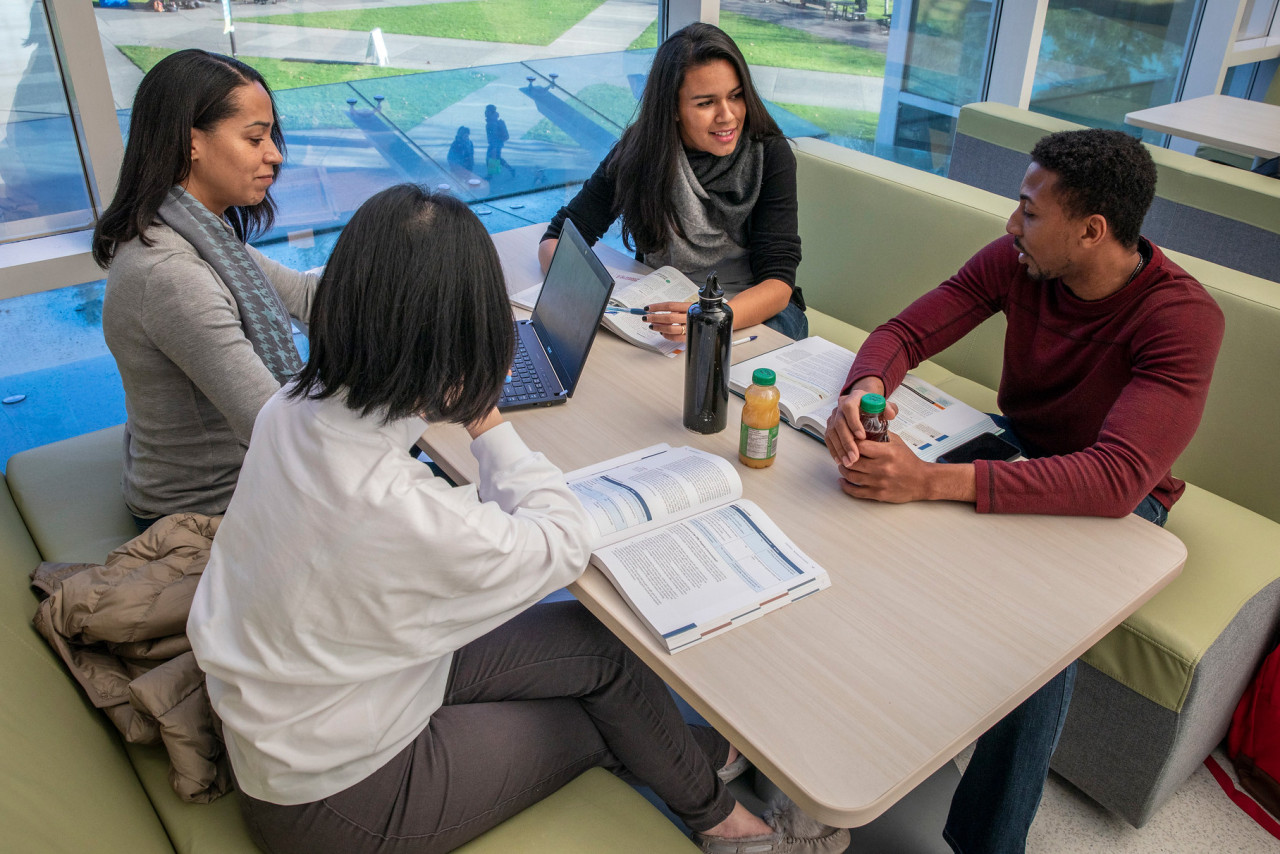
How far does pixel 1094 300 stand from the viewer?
1.67 meters

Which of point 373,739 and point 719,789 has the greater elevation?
point 373,739

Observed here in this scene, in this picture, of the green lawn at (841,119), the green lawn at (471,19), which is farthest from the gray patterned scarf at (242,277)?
the green lawn at (841,119)

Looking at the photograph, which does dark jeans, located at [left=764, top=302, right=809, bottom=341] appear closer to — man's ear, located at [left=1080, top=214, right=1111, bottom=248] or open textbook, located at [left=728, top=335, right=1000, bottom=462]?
open textbook, located at [left=728, top=335, right=1000, bottom=462]

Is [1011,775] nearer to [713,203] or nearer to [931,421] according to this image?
[931,421]

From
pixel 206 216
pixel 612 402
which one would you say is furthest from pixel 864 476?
pixel 206 216

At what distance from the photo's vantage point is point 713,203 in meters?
2.27

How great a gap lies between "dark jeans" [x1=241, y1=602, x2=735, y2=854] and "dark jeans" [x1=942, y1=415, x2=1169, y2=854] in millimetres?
424

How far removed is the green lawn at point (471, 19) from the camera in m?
2.76

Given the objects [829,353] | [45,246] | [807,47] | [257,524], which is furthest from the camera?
[807,47]

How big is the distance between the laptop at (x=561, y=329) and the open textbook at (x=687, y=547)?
276mm

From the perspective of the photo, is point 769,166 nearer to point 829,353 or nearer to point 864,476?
point 829,353

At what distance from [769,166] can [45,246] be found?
1.90m

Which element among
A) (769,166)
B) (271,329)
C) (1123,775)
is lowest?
(1123,775)

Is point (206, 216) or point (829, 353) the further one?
point (829, 353)
